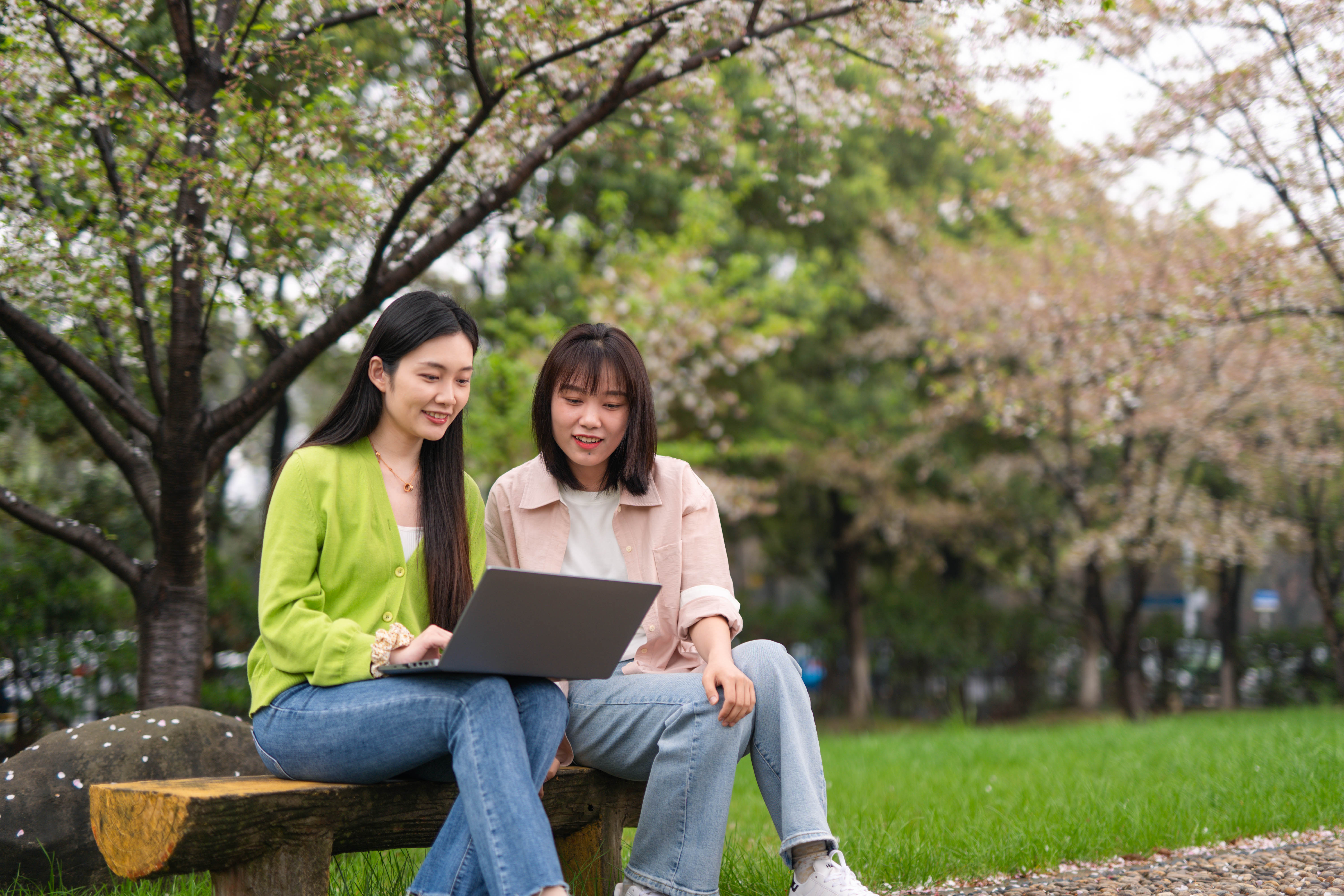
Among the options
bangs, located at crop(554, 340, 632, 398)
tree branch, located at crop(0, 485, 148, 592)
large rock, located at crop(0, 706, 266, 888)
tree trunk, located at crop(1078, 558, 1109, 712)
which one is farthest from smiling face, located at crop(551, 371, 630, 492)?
tree trunk, located at crop(1078, 558, 1109, 712)

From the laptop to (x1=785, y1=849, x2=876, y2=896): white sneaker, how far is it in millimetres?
677

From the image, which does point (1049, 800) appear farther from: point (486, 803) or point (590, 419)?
point (486, 803)

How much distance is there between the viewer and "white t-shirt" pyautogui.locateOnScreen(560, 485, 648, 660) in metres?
2.74

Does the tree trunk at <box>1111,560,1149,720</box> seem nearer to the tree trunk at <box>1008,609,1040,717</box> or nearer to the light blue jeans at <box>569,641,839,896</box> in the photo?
the tree trunk at <box>1008,609,1040,717</box>

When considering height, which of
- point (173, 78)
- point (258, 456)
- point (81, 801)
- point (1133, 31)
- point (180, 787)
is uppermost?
point (1133, 31)

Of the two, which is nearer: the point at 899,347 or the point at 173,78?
the point at 173,78

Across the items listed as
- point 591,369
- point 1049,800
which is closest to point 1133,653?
point 1049,800

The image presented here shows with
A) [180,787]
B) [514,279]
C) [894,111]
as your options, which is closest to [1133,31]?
[894,111]

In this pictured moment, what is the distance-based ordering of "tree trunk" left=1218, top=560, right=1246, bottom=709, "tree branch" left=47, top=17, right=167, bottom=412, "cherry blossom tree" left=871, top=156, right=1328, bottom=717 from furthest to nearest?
"tree trunk" left=1218, top=560, right=1246, bottom=709
"cherry blossom tree" left=871, top=156, right=1328, bottom=717
"tree branch" left=47, top=17, right=167, bottom=412

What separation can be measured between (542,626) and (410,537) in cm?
55

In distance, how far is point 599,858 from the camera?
2.66 meters

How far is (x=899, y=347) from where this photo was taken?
479 inches

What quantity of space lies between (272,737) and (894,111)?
164 inches

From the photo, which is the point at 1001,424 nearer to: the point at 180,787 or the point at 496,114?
the point at 496,114
